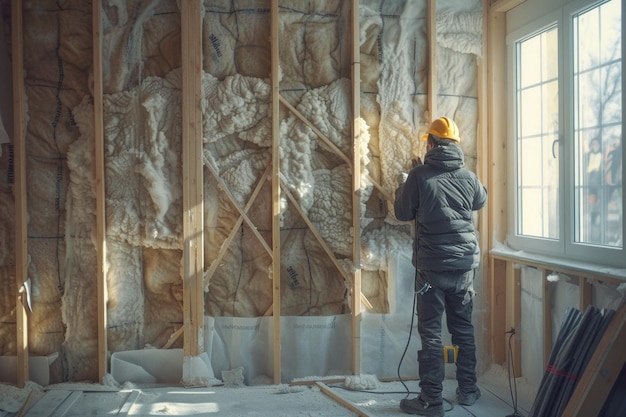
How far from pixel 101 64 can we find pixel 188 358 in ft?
6.66

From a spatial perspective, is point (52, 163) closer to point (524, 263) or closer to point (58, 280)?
point (58, 280)

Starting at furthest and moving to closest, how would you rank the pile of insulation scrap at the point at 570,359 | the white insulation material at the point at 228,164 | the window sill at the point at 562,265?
the white insulation material at the point at 228,164
the window sill at the point at 562,265
the pile of insulation scrap at the point at 570,359

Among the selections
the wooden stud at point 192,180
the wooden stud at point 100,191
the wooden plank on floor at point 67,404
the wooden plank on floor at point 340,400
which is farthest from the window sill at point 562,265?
the wooden plank on floor at point 67,404

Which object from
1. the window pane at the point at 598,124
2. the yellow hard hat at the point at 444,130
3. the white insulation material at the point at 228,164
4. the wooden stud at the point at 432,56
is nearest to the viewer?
the window pane at the point at 598,124

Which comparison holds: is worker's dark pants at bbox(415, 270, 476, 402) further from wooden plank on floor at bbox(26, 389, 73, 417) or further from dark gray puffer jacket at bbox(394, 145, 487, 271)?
wooden plank on floor at bbox(26, 389, 73, 417)

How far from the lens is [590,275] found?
2.79 meters

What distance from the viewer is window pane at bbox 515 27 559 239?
3346 mm

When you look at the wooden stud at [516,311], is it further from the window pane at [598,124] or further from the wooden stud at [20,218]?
the wooden stud at [20,218]

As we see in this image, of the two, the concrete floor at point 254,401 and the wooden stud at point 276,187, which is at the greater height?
the wooden stud at point 276,187

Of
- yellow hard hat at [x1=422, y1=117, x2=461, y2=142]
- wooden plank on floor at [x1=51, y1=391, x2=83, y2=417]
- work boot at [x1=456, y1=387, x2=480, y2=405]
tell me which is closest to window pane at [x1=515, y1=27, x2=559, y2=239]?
yellow hard hat at [x1=422, y1=117, x2=461, y2=142]

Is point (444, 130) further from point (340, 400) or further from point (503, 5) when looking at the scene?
point (340, 400)

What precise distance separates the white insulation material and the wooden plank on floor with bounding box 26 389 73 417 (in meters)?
0.22

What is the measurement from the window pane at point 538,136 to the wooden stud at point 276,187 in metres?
1.64

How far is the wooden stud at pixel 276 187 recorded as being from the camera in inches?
145
